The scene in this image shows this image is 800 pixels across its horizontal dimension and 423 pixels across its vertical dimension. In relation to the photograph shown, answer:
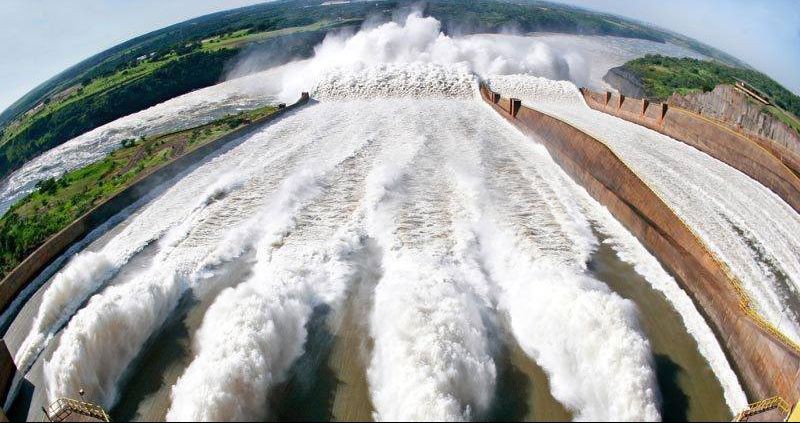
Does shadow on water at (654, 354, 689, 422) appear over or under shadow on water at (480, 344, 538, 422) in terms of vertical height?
under

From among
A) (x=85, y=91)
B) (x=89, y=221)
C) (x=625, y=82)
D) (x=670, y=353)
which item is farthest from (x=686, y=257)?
(x=85, y=91)

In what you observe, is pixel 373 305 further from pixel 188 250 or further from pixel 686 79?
pixel 686 79

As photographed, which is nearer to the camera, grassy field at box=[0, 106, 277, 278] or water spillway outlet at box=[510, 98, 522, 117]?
grassy field at box=[0, 106, 277, 278]

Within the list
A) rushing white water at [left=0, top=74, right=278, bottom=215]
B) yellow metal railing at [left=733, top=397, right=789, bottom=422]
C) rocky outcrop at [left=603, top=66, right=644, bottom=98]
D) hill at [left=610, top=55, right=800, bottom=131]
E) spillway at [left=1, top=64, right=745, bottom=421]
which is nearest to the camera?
yellow metal railing at [left=733, top=397, right=789, bottom=422]

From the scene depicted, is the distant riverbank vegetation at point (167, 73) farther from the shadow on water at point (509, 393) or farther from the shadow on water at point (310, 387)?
the shadow on water at point (509, 393)

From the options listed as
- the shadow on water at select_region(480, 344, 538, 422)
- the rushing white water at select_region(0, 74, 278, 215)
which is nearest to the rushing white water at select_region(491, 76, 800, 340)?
the shadow on water at select_region(480, 344, 538, 422)

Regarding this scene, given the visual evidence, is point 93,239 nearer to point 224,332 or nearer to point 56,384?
point 56,384

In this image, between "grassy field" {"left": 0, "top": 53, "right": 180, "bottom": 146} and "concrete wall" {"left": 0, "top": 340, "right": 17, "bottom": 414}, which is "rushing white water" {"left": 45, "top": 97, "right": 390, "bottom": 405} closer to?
"concrete wall" {"left": 0, "top": 340, "right": 17, "bottom": 414}

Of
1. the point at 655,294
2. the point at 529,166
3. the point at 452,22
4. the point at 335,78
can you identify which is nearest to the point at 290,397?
the point at 655,294
